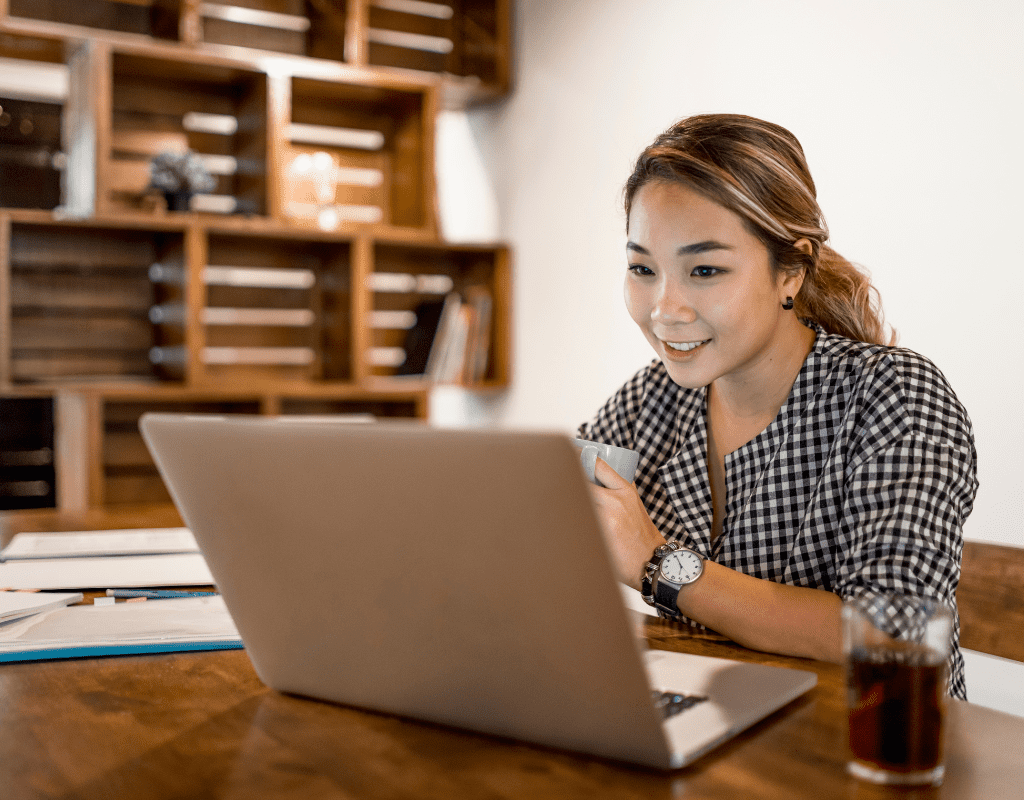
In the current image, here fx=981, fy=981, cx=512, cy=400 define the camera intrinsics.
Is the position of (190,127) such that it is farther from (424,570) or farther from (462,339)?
(424,570)

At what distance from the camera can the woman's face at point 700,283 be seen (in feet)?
3.92

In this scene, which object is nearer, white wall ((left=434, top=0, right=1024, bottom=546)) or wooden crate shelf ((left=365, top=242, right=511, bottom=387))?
white wall ((left=434, top=0, right=1024, bottom=546))

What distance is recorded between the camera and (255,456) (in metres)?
0.62

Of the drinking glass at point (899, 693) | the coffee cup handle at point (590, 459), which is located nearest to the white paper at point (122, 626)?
the coffee cup handle at point (590, 459)

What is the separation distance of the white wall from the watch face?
3.67 ft

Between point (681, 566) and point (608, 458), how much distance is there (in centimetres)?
14

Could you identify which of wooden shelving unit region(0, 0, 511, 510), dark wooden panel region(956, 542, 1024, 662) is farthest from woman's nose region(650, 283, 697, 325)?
wooden shelving unit region(0, 0, 511, 510)

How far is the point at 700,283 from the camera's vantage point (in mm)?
1210

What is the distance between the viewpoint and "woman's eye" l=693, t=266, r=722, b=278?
3.95 feet

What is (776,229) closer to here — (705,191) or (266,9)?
(705,191)

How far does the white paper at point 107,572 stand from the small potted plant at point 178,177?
1.73 meters

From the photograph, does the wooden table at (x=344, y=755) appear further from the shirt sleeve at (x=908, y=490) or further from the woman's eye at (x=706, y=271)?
the woman's eye at (x=706, y=271)

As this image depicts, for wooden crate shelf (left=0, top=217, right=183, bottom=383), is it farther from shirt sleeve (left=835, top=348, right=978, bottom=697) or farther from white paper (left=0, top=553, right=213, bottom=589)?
shirt sleeve (left=835, top=348, right=978, bottom=697)

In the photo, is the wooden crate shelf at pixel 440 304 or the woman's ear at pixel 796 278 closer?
the woman's ear at pixel 796 278
